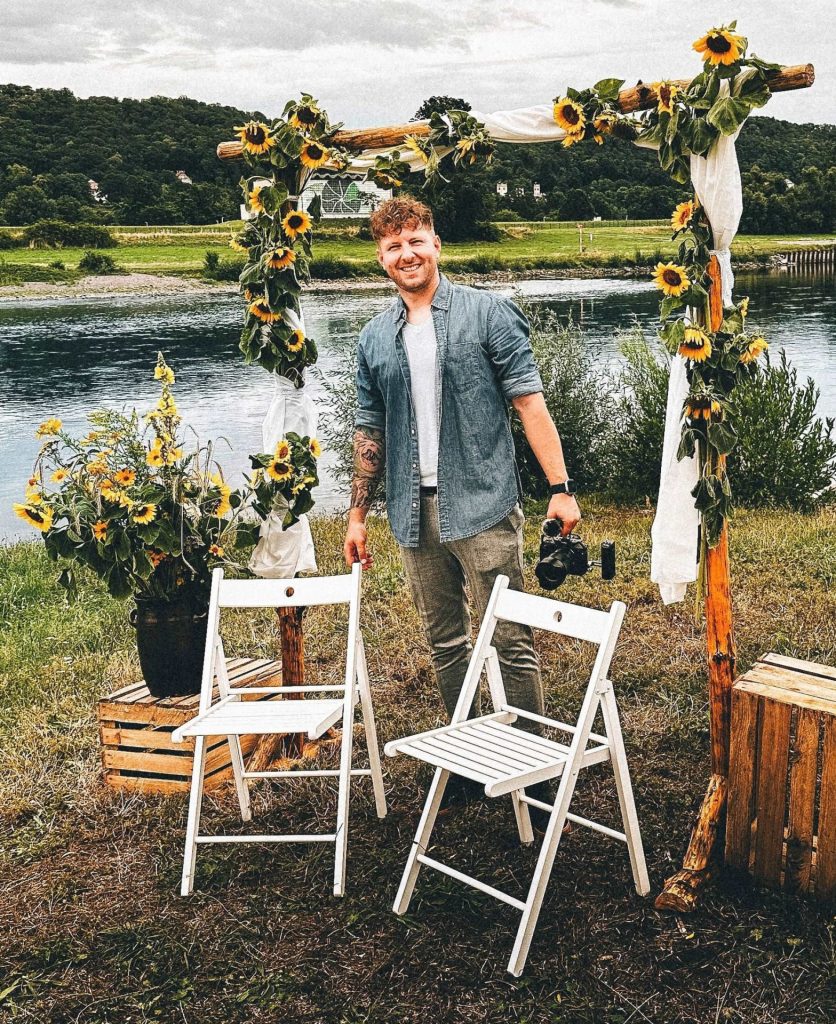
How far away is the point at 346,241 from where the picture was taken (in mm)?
48031

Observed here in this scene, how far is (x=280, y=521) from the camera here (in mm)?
4277

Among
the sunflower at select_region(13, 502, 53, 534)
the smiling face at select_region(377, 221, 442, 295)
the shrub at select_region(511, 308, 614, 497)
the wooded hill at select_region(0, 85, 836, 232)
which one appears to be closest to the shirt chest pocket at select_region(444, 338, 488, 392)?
the smiling face at select_region(377, 221, 442, 295)

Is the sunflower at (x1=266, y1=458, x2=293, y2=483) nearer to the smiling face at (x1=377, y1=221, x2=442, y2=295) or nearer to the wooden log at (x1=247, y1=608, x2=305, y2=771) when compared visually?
the wooden log at (x1=247, y1=608, x2=305, y2=771)

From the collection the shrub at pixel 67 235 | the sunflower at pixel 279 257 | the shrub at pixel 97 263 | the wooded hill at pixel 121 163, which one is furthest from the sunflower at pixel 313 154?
the shrub at pixel 67 235

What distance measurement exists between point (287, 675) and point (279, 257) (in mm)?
1684

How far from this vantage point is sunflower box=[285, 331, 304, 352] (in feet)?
13.7

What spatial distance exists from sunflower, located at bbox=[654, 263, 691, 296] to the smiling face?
697mm

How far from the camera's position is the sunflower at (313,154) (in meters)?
4.01

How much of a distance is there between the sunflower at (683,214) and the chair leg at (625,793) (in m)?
1.45

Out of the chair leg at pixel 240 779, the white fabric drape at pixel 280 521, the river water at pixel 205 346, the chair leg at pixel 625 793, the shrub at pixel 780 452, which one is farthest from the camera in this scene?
the river water at pixel 205 346

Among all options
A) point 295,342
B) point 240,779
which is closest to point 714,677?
point 240,779

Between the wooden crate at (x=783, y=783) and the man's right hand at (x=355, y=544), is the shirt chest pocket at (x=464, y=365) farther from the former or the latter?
the wooden crate at (x=783, y=783)

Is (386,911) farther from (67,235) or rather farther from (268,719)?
(67,235)

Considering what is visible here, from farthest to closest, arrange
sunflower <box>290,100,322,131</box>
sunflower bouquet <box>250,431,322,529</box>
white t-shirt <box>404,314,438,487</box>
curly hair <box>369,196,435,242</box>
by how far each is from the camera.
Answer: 1. sunflower bouquet <box>250,431,322,529</box>
2. sunflower <box>290,100,322,131</box>
3. white t-shirt <box>404,314,438,487</box>
4. curly hair <box>369,196,435,242</box>
